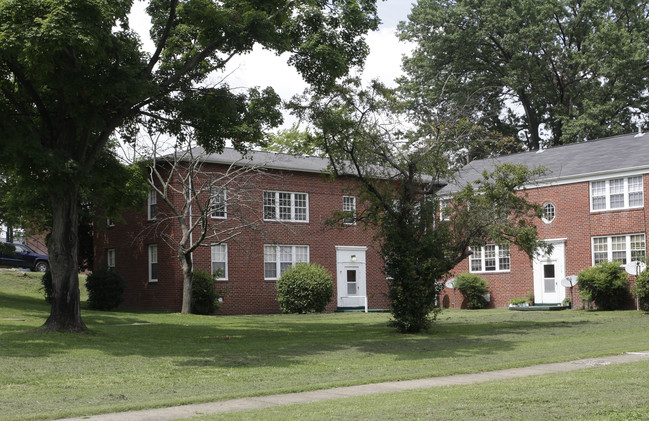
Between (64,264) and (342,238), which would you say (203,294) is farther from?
(64,264)

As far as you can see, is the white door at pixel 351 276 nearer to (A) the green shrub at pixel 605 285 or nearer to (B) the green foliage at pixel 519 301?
(B) the green foliage at pixel 519 301

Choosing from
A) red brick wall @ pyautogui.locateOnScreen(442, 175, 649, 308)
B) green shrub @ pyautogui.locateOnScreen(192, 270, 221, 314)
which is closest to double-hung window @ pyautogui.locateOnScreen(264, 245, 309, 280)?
green shrub @ pyautogui.locateOnScreen(192, 270, 221, 314)

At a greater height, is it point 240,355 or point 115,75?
point 115,75

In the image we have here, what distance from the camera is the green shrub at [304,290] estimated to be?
32031mm

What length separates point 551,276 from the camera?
34.4 metres

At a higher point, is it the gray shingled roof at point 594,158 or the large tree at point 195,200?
the gray shingled roof at point 594,158

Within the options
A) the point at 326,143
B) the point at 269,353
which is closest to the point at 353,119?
the point at 326,143

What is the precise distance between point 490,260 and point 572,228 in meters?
5.23

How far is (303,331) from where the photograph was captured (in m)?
21.3

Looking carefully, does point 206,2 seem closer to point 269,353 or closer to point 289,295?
point 269,353

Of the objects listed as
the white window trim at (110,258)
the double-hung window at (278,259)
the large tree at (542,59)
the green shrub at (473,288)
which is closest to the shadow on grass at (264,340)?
the double-hung window at (278,259)

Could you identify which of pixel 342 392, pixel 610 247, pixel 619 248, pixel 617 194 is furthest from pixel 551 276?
pixel 342 392

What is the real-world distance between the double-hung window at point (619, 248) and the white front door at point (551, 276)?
1.66m

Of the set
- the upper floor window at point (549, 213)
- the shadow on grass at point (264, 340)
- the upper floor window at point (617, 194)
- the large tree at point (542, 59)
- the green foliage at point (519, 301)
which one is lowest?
the green foliage at point (519, 301)
